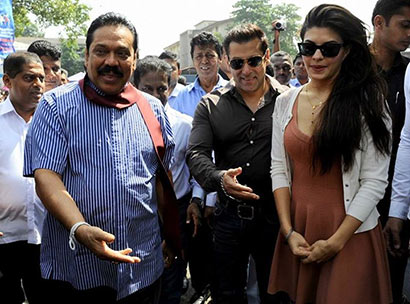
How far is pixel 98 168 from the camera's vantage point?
195cm

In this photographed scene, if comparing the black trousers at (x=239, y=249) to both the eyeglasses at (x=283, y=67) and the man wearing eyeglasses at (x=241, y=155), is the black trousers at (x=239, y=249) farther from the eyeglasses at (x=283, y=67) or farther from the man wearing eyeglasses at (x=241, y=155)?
the eyeglasses at (x=283, y=67)

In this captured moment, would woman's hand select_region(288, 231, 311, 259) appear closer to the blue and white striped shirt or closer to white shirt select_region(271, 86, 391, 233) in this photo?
white shirt select_region(271, 86, 391, 233)

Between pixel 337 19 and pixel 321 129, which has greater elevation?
pixel 337 19

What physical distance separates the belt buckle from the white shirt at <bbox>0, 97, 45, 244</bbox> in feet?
4.52

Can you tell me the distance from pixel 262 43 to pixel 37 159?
5.69ft

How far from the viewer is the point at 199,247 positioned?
3.90 m

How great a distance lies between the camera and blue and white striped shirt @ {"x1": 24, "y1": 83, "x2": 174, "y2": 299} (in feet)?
6.34

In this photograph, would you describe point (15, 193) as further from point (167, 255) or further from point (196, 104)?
point (196, 104)

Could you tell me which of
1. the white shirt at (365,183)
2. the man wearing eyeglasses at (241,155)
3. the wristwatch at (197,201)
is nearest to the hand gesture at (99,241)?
the man wearing eyeglasses at (241,155)

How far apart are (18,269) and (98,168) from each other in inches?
64.1

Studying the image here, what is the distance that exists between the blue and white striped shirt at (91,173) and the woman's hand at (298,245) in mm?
790

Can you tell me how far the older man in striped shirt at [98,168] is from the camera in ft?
6.32

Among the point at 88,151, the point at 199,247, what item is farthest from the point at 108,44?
Result: the point at 199,247

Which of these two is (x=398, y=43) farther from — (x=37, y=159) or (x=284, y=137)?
(x=37, y=159)
